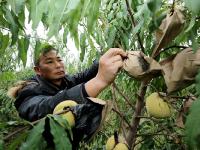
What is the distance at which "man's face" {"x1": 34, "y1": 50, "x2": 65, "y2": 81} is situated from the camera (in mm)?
2023

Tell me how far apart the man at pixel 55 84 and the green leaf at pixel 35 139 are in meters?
0.26

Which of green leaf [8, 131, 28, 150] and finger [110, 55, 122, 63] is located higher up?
finger [110, 55, 122, 63]

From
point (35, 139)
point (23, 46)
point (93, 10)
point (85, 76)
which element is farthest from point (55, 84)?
point (93, 10)

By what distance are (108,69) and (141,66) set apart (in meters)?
0.13

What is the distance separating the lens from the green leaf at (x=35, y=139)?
102 cm

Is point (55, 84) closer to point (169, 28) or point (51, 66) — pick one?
point (51, 66)

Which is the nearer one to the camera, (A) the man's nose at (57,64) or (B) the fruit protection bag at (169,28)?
(B) the fruit protection bag at (169,28)

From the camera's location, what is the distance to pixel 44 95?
1751 mm

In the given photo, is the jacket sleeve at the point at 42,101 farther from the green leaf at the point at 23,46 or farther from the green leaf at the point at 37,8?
the green leaf at the point at 37,8

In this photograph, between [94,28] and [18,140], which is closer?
[18,140]

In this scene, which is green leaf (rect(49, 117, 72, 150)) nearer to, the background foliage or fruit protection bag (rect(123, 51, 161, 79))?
the background foliage

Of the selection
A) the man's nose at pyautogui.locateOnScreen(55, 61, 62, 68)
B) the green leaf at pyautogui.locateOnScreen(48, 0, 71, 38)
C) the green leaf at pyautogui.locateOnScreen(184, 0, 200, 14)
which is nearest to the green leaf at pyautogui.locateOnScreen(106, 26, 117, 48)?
the man's nose at pyautogui.locateOnScreen(55, 61, 62, 68)

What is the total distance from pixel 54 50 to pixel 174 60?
1.08m

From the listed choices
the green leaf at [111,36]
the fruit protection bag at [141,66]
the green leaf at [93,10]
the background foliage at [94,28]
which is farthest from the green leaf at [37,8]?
the green leaf at [111,36]
